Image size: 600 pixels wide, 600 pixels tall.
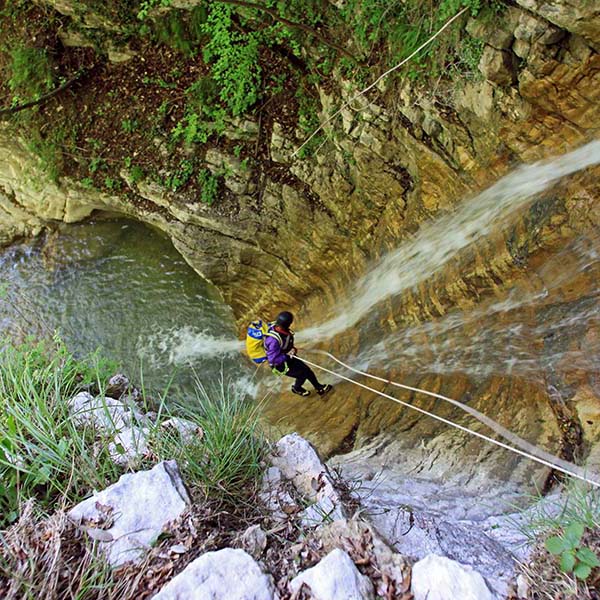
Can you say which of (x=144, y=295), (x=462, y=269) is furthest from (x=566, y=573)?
(x=144, y=295)

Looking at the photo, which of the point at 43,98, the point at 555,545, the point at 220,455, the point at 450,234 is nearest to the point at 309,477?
the point at 220,455

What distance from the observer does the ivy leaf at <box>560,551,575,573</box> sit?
204 cm

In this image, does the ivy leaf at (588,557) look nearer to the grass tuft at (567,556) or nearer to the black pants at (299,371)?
the grass tuft at (567,556)

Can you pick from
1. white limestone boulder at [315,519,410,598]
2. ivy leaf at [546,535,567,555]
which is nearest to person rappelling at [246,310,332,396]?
white limestone boulder at [315,519,410,598]

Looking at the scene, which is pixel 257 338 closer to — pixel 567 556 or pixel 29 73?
pixel 567 556

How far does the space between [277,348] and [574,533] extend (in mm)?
3516

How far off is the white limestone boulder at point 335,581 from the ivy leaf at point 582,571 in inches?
35.8

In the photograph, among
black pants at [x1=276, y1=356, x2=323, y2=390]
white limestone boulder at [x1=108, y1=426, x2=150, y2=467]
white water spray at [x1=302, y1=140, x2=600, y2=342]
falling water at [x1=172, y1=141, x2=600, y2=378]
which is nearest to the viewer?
white limestone boulder at [x1=108, y1=426, x2=150, y2=467]

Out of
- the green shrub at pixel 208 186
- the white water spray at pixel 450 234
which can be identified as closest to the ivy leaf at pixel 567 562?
the white water spray at pixel 450 234

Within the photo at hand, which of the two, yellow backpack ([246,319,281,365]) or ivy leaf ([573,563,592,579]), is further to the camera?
yellow backpack ([246,319,281,365])

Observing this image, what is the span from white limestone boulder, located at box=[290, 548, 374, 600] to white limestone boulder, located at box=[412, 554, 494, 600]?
234 mm

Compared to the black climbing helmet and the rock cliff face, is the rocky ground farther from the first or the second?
the black climbing helmet

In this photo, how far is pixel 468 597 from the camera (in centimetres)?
205

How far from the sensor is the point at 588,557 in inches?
80.4
